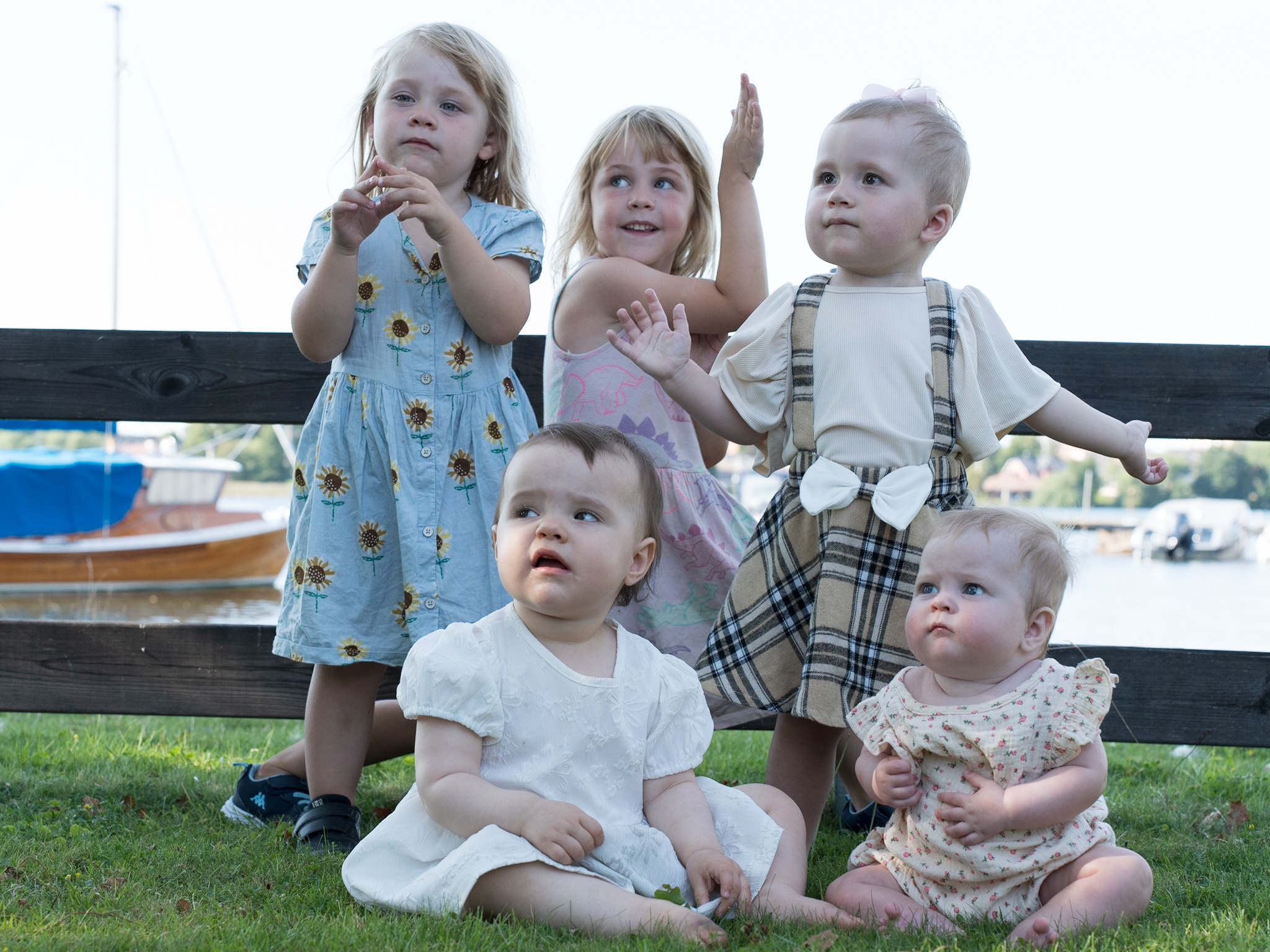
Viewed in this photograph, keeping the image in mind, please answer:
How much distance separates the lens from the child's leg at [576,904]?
175cm

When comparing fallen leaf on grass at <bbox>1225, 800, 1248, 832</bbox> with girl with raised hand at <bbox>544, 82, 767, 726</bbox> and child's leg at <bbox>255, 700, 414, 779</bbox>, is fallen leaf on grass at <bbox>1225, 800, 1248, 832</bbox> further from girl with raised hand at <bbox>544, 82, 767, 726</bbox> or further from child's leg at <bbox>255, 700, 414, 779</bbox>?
child's leg at <bbox>255, 700, 414, 779</bbox>

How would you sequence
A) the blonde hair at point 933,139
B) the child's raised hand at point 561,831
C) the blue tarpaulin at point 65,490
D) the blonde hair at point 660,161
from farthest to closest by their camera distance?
the blue tarpaulin at point 65,490 < the blonde hair at point 660,161 < the blonde hair at point 933,139 < the child's raised hand at point 561,831

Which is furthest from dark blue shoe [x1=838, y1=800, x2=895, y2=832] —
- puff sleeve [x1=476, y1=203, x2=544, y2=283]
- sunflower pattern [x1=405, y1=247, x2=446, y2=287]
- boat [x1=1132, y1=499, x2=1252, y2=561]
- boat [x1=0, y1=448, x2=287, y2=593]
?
boat [x1=1132, y1=499, x2=1252, y2=561]

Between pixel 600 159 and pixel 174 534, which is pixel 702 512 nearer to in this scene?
pixel 600 159

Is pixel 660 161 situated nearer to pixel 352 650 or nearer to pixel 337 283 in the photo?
pixel 337 283

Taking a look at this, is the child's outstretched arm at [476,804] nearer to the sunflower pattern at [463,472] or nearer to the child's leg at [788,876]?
the child's leg at [788,876]

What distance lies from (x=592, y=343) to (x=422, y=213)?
0.61 m

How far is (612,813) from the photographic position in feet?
6.56

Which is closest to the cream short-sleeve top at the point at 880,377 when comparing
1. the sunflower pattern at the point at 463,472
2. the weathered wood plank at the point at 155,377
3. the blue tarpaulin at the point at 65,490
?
the sunflower pattern at the point at 463,472

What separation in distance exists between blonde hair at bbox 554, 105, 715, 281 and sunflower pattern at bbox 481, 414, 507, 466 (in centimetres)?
56

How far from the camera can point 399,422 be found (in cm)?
252

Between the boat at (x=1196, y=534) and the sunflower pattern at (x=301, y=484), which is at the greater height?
the sunflower pattern at (x=301, y=484)

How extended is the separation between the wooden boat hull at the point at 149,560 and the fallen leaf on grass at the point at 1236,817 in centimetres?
Answer: 2069

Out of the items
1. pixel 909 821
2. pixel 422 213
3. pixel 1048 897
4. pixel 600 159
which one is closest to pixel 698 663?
pixel 909 821
